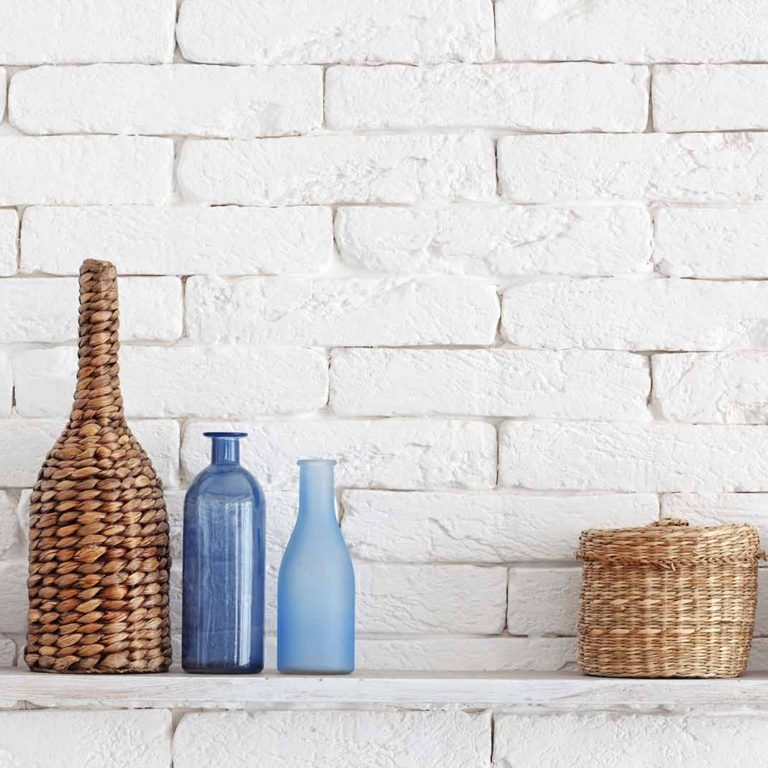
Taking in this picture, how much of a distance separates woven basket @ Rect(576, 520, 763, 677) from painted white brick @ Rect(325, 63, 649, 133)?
1.51ft

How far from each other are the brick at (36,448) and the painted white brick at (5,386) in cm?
2

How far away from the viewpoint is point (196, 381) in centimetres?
129

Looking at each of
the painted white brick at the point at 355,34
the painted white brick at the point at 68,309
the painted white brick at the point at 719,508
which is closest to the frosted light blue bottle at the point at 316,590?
the painted white brick at the point at 68,309

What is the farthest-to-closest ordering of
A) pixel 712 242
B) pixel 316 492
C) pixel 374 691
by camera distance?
1. pixel 712 242
2. pixel 316 492
3. pixel 374 691

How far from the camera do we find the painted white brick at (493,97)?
4.30 ft

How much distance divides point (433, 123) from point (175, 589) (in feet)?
1.86

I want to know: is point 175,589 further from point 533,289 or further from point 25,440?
point 533,289

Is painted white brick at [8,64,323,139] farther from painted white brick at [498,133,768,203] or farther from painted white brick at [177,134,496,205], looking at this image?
painted white brick at [498,133,768,203]

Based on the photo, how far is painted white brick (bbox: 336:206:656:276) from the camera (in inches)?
51.1

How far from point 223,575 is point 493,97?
1.92 ft

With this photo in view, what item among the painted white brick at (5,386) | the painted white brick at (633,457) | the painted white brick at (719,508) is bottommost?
the painted white brick at (719,508)

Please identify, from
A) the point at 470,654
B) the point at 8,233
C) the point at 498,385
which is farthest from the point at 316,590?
the point at 8,233

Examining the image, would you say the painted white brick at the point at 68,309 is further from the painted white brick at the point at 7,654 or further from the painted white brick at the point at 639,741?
the painted white brick at the point at 639,741

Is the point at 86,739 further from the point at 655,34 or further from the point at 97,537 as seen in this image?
the point at 655,34
